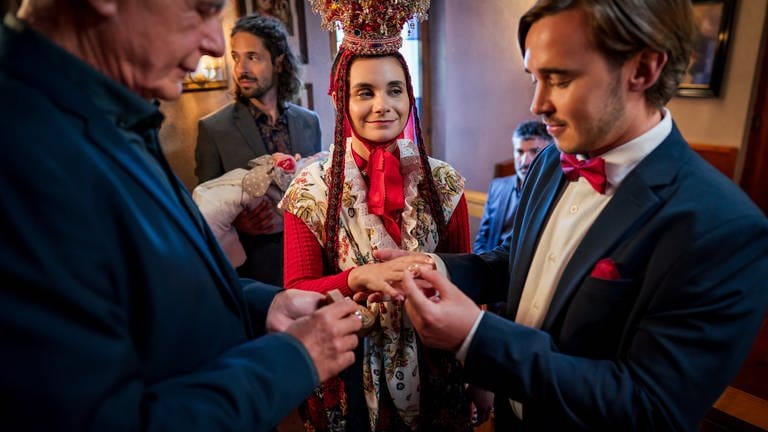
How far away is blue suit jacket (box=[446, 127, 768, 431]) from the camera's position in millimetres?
857

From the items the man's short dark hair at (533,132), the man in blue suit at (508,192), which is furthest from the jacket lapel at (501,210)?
the man's short dark hair at (533,132)

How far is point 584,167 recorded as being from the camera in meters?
1.07

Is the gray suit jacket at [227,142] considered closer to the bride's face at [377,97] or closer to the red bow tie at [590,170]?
the bride's face at [377,97]

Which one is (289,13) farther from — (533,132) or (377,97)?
(377,97)

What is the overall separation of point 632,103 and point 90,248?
3.48 ft

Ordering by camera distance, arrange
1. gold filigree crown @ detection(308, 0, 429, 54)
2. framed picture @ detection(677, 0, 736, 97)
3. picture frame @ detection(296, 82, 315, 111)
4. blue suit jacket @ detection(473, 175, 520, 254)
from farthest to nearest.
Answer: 1. framed picture @ detection(677, 0, 736, 97)
2. picture frame @ detection(296, 82, 315, 111)
3. blue suit jacket @ detection(473, 175, 520, 254)
4. gold filigree crown @ detection(308, 0, 429, 54)

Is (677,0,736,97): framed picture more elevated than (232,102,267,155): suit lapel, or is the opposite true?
(677,0,736,97): framed picture

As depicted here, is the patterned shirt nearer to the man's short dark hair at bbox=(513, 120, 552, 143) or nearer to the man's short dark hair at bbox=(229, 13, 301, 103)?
the man's short dark hair at bbox=(229, 13, 301, 103)

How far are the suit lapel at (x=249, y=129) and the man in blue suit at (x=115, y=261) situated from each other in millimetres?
1800

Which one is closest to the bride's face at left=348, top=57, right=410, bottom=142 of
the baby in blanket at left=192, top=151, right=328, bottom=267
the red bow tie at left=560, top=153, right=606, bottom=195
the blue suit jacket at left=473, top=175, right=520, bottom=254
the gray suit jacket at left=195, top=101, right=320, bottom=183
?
the red bow tie at left=560, top=153, right=606, bottom=195

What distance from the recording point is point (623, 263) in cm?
95

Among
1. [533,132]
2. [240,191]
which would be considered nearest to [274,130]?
[240,191]

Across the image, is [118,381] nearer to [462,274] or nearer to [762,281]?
[462,274]

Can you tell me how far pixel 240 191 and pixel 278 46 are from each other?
3.48 ft
